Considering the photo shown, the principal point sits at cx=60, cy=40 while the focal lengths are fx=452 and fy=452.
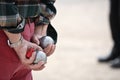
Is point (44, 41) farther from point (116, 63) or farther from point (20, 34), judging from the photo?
point (116, 63)

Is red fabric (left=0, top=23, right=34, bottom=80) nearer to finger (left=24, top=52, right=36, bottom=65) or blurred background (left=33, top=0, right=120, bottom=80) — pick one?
finger (left=24, top=52, right=36, bottom=65)

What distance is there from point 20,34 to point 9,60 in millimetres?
131

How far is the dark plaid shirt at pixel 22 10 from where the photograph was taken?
1832 mm

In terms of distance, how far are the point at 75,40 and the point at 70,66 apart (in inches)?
43.4

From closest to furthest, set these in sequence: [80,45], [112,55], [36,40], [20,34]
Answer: [20,34]
[36,40]
[112,55]
[80,45]

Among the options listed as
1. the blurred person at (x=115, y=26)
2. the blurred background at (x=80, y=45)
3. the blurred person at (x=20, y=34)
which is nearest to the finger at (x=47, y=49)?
the blurred person at (x=20, y=34)

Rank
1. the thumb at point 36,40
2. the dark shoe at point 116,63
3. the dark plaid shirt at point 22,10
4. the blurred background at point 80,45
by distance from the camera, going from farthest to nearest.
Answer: the dark shoe at point 116,63 → the blurred background at point 80,45 → the thumb at point 36,40 → the dark plaid shirt at point 22,10

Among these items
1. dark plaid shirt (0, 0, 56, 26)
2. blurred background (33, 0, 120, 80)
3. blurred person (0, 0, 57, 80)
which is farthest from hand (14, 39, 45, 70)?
blurred background (33, 0, 120, 80)

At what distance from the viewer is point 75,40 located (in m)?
5.89

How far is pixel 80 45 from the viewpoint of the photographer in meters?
5.64

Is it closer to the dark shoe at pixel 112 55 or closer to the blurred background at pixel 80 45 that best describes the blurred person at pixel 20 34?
the blurred background at pixel 80 45

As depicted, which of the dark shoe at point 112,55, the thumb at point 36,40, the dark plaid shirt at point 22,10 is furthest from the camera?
the dark shoe at point 112,55

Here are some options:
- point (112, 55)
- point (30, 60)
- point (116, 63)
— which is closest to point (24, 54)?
point (30, 60)

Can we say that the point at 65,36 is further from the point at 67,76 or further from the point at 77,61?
the point at 67,76
